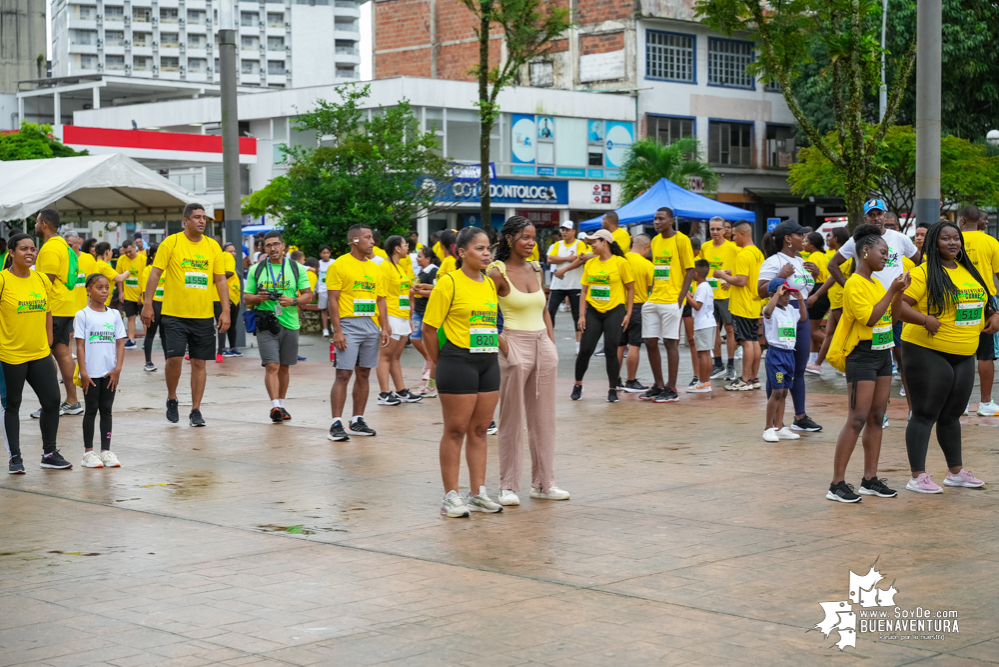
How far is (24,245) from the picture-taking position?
29.6 feet

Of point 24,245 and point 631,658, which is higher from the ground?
point 24,245

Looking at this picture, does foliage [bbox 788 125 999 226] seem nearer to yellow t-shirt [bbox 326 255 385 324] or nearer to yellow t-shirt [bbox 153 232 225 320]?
yellow t-shirt [bbox 326 255 385 324]

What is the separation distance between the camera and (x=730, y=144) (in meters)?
51.9

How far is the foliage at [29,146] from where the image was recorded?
3619cm

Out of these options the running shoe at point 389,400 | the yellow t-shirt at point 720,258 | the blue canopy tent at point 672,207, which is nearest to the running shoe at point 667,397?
the yellow t-shirt at point 720,258

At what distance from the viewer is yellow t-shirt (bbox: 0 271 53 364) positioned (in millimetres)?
Result: 8977

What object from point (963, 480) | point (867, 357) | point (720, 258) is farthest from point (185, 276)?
point (963, 480)

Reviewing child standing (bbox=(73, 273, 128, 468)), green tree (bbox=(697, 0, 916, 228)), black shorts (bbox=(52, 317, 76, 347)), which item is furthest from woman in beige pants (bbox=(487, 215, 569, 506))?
green tree (bbox=(697, 0, 916, 228))

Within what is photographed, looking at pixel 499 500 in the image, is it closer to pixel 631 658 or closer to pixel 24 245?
pixel 631 658

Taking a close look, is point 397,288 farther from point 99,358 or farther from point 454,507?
point 454,507

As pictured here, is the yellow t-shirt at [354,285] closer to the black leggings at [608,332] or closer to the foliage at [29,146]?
the black leggings at [608,332]

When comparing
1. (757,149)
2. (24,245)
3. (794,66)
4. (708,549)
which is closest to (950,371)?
(708,549)

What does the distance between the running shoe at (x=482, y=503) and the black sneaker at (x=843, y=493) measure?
209cm

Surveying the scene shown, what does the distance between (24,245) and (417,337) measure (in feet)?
21.6
